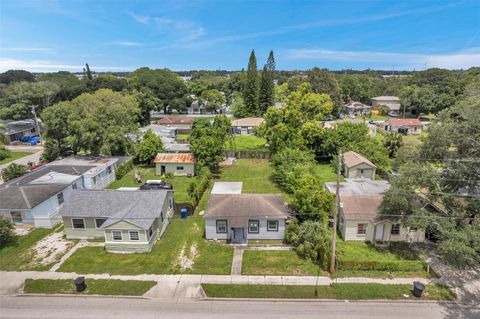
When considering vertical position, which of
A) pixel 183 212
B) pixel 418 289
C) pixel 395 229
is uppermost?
pixel 395 229

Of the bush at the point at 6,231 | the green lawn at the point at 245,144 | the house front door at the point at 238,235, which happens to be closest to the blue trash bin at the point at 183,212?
the house front door at the point at 238,235

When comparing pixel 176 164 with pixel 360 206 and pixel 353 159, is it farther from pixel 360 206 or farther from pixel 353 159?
pixel 360 206

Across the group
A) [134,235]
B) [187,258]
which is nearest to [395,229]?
[187,258]

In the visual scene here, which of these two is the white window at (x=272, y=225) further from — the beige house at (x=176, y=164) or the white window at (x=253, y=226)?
the beige house at (x=176, y=164)

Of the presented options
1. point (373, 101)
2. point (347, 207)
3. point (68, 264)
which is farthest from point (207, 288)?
point (373, 101)

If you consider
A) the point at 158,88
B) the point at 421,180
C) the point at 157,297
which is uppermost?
the point at 158,88

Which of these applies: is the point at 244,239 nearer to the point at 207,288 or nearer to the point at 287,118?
the point at 207,288
